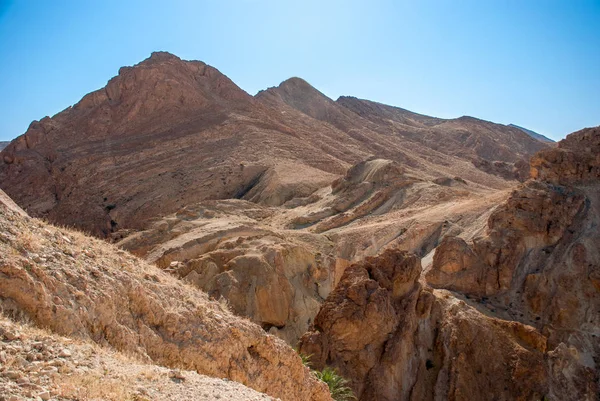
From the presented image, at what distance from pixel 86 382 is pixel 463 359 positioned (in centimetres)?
1432

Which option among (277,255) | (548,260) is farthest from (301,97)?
(548,260)

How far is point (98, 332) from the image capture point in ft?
22.4

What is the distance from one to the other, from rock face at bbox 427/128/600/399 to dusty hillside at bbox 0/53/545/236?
50.8 ft

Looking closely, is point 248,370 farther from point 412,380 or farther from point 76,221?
point 76,221

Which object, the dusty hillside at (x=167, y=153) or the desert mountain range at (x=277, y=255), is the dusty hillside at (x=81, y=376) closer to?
the desert mountain range at (x=277, y=255)

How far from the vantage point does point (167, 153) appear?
146 feet

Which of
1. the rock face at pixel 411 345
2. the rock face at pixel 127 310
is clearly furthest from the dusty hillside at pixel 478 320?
the rock face at pixel 127 310

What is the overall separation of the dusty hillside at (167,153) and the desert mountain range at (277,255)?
17 centimetres

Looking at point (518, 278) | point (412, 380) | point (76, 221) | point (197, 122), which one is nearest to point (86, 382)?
point (412, 380)

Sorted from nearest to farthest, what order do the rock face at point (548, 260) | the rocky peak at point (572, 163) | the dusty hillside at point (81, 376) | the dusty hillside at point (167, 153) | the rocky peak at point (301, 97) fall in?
1. the dusty hillside at point (81, 376)
2. the rock face at point (548, 260)
3. the rocky peak at point (572, 163)
4. the dusty hillside at point (167, 153)
5. the rocky peak at point (301, 97)

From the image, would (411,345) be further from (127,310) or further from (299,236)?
(299,236)

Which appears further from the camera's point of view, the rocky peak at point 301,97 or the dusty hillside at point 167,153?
the rocky peak at point 301,97

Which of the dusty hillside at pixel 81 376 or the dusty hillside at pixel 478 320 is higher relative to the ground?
the dusty hillside at pixel 81 376

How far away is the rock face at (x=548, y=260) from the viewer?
2195 centimetres
